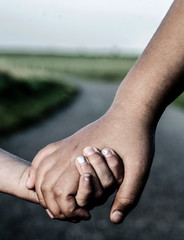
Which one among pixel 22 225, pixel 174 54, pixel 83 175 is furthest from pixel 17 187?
pixel 22 225

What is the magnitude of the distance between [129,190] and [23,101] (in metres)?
11.5

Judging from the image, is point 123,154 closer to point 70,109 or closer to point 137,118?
point 137,118

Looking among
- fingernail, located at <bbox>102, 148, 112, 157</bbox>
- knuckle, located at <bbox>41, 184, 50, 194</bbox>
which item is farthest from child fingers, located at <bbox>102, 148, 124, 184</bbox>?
knuckle, located at <bbox>41, 184, 50, 194</bbox>

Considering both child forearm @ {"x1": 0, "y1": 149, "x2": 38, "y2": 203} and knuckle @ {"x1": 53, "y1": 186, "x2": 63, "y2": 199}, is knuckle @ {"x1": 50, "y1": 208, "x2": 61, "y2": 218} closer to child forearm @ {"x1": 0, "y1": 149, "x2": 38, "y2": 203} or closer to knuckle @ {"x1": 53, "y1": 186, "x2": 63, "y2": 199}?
knuckle @ {"x1": 53, "y1": 186, "x2": 63, "y2": 199}

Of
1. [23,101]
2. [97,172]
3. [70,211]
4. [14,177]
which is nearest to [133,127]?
[97,172]

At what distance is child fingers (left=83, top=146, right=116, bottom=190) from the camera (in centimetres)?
169

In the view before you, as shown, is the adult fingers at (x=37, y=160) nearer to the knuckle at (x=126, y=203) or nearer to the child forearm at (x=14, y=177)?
the child forearm at (x=14, y=177)

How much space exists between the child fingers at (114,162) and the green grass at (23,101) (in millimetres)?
6592

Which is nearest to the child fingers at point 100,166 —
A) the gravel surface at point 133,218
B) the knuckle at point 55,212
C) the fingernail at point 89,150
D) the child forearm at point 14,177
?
the fingernail at point 89,150

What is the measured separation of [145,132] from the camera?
1.67 metres

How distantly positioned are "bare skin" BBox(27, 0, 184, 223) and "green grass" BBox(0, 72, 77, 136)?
645 cm

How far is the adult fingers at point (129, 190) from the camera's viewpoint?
Result: 1679 millimetres

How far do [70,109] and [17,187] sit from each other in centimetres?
1026

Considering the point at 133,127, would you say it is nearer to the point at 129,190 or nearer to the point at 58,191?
the point at 129,190
